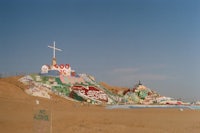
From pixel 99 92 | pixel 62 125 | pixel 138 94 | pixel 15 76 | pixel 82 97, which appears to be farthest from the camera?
pixel 138 94

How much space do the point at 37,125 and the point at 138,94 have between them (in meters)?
47.1

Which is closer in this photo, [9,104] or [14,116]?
[14,116]

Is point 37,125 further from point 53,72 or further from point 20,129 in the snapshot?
point 53,72

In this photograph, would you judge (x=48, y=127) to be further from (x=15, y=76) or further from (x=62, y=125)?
(x=15, y=76)

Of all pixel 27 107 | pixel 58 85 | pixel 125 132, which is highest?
pixel 58 85

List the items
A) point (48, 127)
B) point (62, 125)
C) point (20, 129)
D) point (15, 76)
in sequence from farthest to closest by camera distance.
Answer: point (15, 76) → point (62, 125) → point (20, 129) → point (48, 127)

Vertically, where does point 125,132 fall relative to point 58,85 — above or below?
below

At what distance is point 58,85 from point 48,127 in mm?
34620

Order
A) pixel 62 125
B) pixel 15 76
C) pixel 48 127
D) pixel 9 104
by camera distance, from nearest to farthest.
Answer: pixel 48 127, pixel 62 125, pixel 9 104, pixel 15 76

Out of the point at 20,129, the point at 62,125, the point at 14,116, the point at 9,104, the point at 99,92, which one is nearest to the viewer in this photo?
the point at 20,129

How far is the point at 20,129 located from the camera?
1303cm

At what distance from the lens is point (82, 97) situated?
41281 mm

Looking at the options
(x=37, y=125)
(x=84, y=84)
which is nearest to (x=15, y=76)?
(x=84, y=84)

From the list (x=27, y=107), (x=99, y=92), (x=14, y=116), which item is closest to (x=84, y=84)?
(x=99, y=92)
